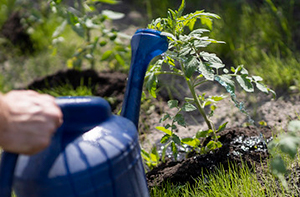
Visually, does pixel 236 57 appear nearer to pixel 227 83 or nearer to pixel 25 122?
pixel 227 83

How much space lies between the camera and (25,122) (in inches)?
41.6

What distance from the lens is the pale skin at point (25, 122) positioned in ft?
3.45

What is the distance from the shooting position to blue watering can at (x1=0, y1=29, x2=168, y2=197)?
1.23 meters

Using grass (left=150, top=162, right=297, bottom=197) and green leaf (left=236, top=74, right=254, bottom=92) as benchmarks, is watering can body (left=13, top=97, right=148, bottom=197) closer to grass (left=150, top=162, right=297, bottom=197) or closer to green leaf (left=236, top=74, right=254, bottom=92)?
grass (left=150, top=162, right=297, bottom=197)

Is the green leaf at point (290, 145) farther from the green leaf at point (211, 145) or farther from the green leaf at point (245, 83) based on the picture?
the green leaf at point (211, 145)

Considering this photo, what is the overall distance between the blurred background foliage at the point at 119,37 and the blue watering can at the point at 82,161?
4.29 ft

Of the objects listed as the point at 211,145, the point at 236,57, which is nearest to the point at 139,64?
the point at 211,145

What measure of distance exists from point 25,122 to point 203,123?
160 cm

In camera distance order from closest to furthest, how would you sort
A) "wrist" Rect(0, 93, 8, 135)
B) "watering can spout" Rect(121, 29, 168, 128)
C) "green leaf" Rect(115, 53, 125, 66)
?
"wrist" Rect(0, 93, 8, 135) < "watering can spout" Rect(121, 29, 168, 128) < "green leaf" Rect(115, 53, 125, 66)

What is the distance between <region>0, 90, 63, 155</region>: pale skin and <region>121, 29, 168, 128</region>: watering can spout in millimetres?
567

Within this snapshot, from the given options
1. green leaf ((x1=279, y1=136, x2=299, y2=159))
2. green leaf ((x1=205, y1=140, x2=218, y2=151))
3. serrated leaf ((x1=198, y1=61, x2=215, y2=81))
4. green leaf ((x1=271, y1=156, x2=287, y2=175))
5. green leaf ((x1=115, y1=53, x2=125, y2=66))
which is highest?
serrated leaf ((x1=198, y1=61, x2=215, y2=81))

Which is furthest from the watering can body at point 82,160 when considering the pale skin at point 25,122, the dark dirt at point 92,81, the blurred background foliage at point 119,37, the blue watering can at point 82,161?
the dark dirt at point 92,81

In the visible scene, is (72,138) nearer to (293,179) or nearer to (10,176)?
(10,176)

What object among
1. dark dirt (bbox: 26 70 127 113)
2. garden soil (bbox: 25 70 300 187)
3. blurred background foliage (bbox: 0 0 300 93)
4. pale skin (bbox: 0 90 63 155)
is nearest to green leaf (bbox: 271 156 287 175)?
garden soil (bbox: 25 70 300 187)
